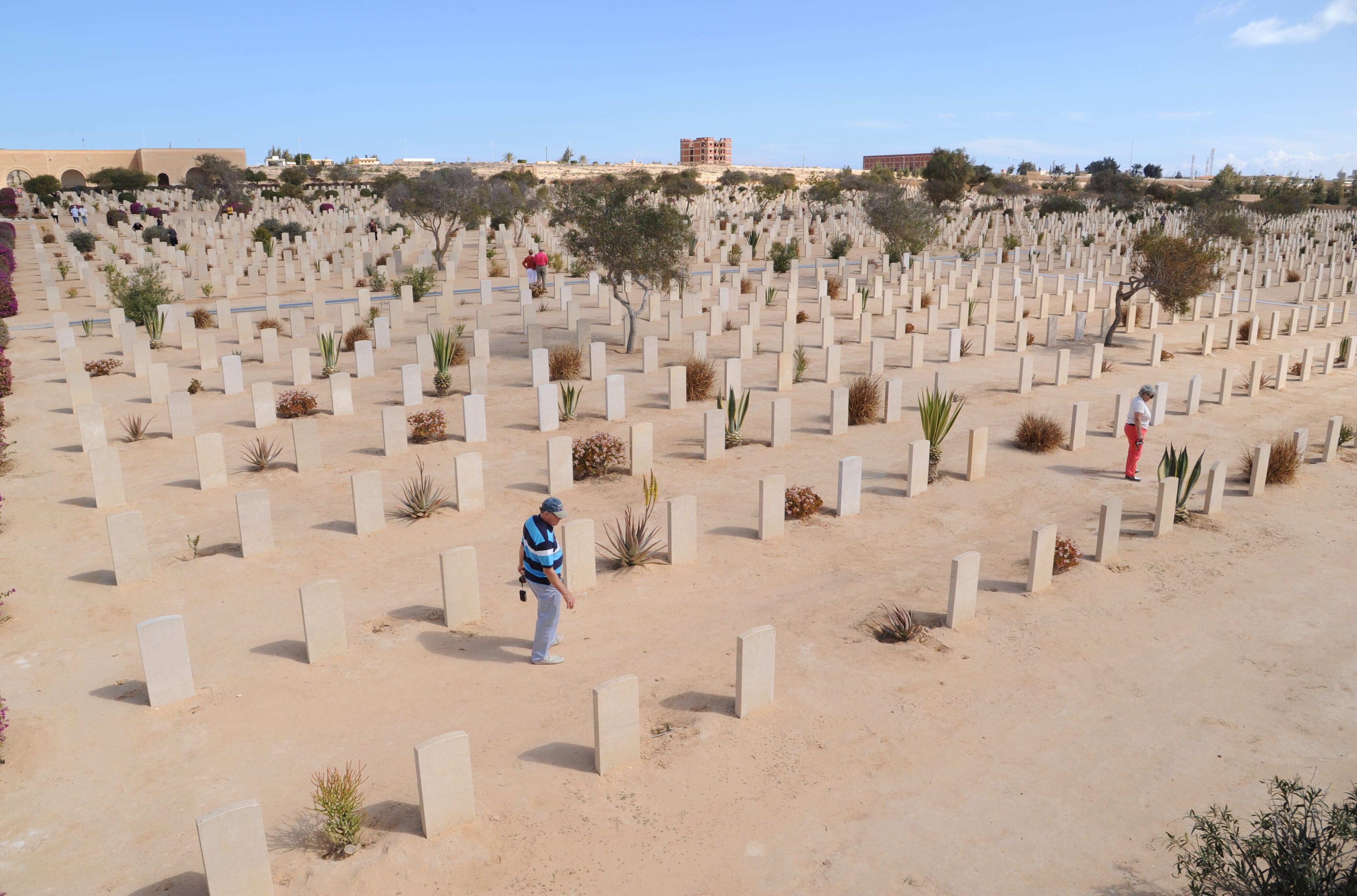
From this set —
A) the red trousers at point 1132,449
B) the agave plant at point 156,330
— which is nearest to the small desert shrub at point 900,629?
the red trousers at point 1132,449

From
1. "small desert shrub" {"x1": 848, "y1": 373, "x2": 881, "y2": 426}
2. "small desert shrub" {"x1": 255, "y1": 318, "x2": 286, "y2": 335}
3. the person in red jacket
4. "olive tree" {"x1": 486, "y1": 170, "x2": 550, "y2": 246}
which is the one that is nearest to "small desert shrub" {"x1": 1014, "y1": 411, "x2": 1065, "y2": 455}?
"small desert shrub" {"x1": 848, "y1": 373, "x2": 881, "y2": 426}

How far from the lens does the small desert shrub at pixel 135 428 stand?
1205cm

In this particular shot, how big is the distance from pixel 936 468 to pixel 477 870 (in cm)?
849

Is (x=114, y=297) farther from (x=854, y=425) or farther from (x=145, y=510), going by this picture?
(x=854, y=425)

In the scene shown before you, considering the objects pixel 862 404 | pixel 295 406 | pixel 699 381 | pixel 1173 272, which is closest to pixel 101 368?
pixel 295 406

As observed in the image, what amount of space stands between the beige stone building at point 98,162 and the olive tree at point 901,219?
59734mm

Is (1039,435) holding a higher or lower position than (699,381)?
lower

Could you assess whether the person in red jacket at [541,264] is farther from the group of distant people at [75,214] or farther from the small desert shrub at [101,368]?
the group of distant people at [75,214]

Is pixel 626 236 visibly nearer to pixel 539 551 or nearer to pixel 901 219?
pixel 539 551

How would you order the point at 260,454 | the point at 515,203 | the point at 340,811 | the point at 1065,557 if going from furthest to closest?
the point at 515,203 < the point at 260,454 < the point at 1065,557 < the point at 340,811

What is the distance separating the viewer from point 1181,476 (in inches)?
406

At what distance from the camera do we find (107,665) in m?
6.70

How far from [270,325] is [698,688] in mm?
16039

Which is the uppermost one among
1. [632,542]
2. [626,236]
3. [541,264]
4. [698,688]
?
[626,236]
